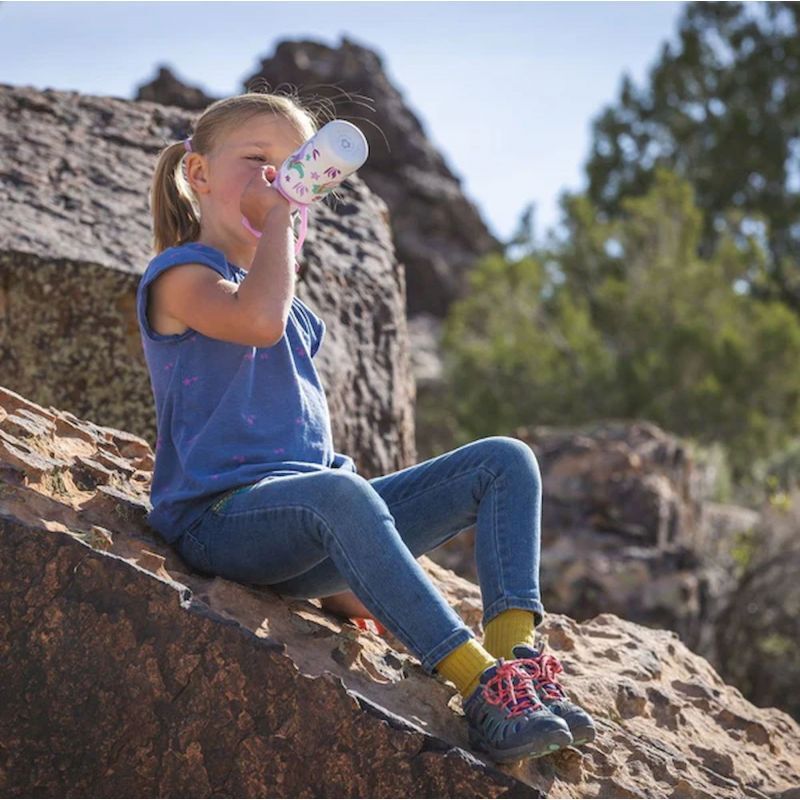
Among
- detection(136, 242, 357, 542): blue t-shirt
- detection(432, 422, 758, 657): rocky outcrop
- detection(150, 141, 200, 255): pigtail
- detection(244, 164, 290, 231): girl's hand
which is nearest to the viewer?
detection(136, 242, 357, 542): blue t-shirt

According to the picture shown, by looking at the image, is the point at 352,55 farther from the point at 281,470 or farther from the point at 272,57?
the point at 281,470

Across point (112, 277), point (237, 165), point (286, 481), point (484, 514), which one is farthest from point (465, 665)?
point (112, 277)

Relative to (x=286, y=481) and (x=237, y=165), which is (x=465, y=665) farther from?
(x=237, y=165)

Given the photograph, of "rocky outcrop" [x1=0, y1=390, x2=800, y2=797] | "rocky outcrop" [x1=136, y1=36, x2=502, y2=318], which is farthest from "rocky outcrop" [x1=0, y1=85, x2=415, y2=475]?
"rocky outcrop" [x1=136, y1=36, x2=502, y2=318]

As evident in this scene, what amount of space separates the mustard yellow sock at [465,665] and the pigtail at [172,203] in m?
1.20

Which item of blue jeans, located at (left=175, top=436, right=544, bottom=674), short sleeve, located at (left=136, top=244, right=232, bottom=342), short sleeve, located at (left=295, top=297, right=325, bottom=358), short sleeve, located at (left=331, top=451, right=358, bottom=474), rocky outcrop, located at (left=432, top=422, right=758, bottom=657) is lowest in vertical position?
rocky outcrop, located at (left=432, top=422, right=758, bottom=657)

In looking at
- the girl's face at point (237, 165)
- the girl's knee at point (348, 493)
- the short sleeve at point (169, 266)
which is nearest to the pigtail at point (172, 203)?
the girl's face at point (237, 165)

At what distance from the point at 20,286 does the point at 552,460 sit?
350 centimetres

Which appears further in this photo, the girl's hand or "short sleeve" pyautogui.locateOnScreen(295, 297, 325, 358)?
"short sleeve" pyautogui.locateOnScreen(295, 297, 325, 358)

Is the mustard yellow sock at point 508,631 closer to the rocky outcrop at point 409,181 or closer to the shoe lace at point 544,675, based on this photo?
the shoe lace at point 544,675

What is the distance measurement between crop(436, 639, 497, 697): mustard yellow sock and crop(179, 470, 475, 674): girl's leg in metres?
0.02

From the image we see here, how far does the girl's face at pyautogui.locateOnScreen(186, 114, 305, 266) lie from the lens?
120 inches

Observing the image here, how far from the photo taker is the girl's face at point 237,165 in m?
3.05

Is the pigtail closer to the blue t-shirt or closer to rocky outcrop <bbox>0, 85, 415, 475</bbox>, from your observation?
the blue t-shirt
